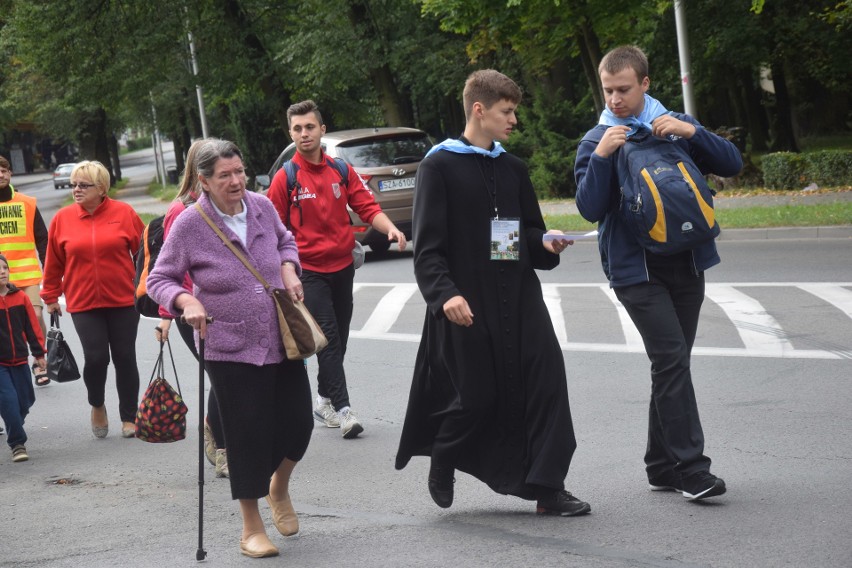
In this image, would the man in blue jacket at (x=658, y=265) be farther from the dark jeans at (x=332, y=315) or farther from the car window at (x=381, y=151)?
the car window at (x=381, y=151)

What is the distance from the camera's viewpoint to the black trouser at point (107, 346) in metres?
7.98

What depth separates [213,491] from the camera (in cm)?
636

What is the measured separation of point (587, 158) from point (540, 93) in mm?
21883

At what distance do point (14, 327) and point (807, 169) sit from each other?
16.5 metres

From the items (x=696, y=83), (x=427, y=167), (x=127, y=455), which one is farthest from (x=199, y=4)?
(x=427, y=167)

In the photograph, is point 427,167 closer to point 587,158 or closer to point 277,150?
point 587,158

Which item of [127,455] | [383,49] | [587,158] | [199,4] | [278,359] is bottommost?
[127,455]

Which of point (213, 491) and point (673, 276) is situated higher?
point (673, 276)

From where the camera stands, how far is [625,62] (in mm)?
5180

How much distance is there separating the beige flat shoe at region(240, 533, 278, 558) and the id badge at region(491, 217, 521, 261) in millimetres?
1523

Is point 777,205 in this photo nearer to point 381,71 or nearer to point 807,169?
point 807,169

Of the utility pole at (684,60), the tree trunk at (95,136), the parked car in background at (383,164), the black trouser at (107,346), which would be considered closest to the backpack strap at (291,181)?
the black trouser at (107,346)

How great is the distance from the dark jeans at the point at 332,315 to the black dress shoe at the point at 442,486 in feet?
7.10

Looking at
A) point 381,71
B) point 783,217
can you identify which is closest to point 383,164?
point 783,217
